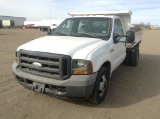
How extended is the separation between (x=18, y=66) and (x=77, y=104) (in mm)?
1553

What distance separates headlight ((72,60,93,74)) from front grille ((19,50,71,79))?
0.10 metres

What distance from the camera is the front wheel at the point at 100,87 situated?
4.04m

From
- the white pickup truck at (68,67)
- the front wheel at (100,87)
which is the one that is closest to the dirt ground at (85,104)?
the front wheel at (100,87)

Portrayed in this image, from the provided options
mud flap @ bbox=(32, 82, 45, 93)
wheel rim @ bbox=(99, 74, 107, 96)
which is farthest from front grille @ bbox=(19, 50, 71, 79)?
wheel rim @ bbox=(99, 74, 107, 96)

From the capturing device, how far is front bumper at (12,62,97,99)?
144 inches

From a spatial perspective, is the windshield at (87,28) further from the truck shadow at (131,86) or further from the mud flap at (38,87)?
the mud flap at (38,87)

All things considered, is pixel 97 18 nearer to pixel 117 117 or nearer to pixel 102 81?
pixel 102 81

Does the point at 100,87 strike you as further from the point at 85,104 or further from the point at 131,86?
the point at 131,86

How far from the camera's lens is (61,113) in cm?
394

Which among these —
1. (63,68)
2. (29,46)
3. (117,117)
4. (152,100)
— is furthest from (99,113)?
(29,46)

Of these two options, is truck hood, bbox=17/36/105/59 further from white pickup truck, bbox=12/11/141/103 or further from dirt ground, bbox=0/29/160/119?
dirt ground, bbox=0/29/160/119

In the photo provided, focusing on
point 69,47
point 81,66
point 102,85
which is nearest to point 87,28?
point 69,47

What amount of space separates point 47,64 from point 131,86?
290 centimetres

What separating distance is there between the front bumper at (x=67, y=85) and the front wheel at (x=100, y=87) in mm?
241
